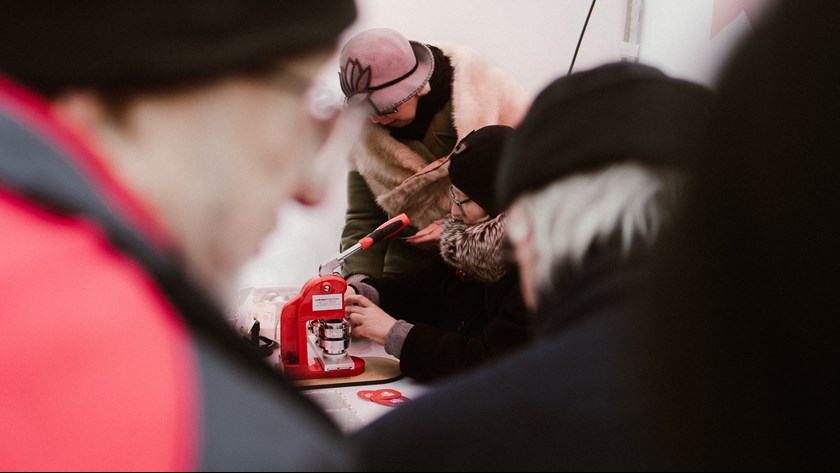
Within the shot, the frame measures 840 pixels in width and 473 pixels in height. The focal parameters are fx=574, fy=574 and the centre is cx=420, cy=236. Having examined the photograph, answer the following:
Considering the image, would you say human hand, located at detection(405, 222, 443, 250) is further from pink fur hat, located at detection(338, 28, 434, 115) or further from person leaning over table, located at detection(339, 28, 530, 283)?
pink fur hat, located at detection(338, 28, 434, 115)

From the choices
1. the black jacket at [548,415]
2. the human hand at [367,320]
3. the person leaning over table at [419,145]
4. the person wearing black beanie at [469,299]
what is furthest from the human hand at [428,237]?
the black jacket at [548,415]

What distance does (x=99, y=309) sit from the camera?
0.22m

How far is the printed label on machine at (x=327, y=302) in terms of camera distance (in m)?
1.11

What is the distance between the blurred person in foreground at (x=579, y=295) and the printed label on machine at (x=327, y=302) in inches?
27.9

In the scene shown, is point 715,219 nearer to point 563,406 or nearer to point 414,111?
point 563,406

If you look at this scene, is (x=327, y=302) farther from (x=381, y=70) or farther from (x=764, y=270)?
(x=764, y=270)

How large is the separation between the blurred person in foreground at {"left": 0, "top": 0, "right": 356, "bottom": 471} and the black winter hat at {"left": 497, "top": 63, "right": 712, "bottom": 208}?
22 centimetres

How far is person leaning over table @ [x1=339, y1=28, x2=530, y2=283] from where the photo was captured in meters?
1.56

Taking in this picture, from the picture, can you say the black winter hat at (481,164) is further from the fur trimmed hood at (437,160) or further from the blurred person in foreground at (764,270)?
the blurred person in foreground at (764,270)

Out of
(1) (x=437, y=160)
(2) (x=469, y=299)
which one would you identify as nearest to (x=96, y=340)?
(2) (x=469, y=299)

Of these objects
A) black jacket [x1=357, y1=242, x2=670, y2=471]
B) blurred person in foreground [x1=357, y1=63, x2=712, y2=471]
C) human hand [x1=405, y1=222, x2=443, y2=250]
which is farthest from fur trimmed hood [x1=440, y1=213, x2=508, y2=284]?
black jacket [x1=357, y1=242, x2=670, y2=471]

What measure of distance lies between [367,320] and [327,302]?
153mm

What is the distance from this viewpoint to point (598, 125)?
40cm

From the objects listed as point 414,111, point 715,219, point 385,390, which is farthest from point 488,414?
point 414,111
